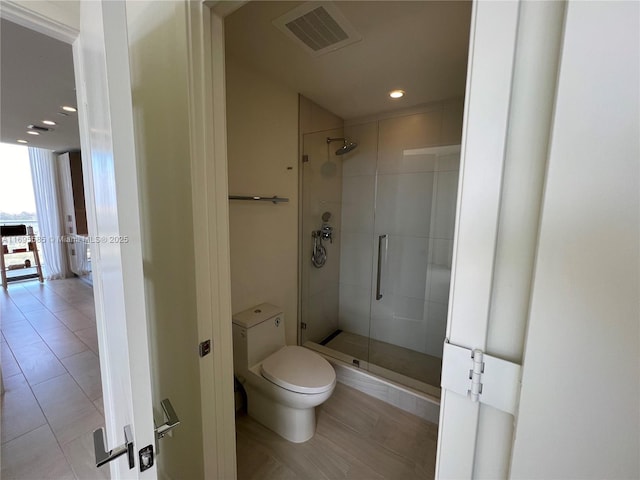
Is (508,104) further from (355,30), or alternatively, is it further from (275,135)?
(275,135)

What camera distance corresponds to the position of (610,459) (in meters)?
0.34

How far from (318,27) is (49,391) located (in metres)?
3.22

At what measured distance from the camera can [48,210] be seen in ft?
15.4

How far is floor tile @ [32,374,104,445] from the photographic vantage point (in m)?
1.72

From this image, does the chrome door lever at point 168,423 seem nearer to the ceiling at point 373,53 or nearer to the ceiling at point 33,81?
the ceiling at point 373,53

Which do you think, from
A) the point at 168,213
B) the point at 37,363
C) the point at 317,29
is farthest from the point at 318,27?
the point at 37,363

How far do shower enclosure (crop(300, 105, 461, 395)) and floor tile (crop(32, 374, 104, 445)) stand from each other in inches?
65.4

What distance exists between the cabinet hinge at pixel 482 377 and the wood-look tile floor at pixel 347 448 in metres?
1.43

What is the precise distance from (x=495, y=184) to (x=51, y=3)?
1.52m

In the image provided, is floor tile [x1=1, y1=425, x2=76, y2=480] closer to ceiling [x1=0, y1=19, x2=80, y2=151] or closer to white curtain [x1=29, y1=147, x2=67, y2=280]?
ceiling [x1=0, y1=19, x2=80, y2=151]

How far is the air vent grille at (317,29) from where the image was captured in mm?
1345

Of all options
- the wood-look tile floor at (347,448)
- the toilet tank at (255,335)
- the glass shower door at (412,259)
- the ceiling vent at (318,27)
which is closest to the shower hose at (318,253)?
the glass shower door at (412,259)

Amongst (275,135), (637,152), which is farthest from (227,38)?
(637,152)

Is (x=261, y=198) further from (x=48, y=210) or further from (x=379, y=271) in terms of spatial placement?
(x=48, y=210)
